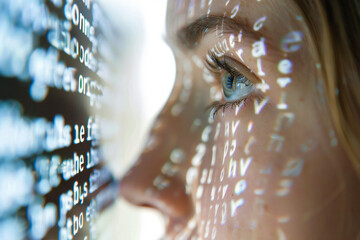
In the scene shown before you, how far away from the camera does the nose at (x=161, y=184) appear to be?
0.38 metres

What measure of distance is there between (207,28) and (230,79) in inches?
2.7

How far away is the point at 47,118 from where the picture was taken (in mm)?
187

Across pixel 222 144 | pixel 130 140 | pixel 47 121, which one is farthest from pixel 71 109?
pixel 130 140

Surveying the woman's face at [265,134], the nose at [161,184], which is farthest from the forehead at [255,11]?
the nose at [161,184]

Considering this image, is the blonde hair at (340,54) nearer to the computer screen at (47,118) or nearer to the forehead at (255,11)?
the forehead at (255,11)

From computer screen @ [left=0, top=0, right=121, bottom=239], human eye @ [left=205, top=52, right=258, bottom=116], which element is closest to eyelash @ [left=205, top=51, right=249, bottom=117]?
human eye @ [left=205, top=52, right=258, bottom=116]

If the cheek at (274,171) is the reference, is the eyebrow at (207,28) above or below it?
above

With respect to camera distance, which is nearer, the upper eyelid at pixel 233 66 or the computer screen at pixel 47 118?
the computer screen at pixel 47 118

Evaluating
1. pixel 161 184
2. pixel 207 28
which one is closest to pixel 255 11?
pixel 207 28

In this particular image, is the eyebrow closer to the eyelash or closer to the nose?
the eyelash

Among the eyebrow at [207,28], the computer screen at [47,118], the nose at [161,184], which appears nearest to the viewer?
the computer screen at [47,118]

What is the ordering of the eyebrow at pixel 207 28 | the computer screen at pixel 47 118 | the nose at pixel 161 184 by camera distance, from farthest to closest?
1. the nose at pixel 161 184
2. the eyebrow at pixel 207 28
3. the computer screen at pixel 47 118

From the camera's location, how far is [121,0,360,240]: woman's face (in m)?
0.24

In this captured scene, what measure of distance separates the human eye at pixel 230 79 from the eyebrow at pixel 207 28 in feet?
0.07
